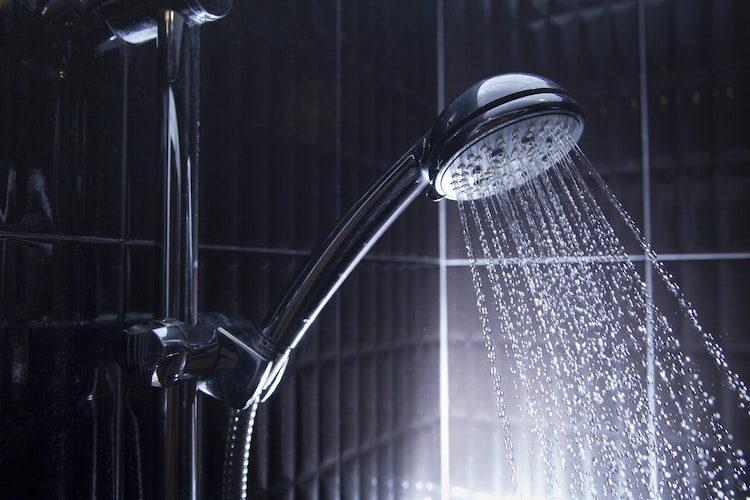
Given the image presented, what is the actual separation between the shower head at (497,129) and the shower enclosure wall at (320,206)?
19 cm

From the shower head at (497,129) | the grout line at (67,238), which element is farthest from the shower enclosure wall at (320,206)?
the shower head at (497,129)

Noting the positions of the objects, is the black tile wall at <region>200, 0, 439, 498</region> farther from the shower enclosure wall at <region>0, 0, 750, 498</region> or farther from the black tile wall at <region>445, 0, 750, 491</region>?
the black tile wall at <region>445, 0, 750, 491</region>

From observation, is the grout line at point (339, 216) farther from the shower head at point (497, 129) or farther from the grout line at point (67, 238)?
the shower head at point (497, 129)

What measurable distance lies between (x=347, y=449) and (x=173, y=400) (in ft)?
2.34

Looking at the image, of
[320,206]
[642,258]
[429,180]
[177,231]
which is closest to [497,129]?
[429,180]

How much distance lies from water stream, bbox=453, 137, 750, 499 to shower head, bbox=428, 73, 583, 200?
0.75m

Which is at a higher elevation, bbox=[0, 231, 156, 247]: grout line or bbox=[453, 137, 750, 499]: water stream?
bbox=[0, 231, 156, 247]: grout line

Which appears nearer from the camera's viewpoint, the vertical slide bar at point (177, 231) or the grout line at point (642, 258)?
the vertical slide bar at point (177, 231)

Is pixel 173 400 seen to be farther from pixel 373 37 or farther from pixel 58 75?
pixel 373 37

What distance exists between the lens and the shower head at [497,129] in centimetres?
34

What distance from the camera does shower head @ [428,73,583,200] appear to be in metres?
0.34

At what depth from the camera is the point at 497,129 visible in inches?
13.4

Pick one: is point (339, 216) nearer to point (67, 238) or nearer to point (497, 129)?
point (67, 238)

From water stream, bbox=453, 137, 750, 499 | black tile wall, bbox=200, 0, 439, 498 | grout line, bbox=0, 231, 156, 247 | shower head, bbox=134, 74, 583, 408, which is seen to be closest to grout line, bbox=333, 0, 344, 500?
black tile wall, bbox=200, 0, 439, 498
